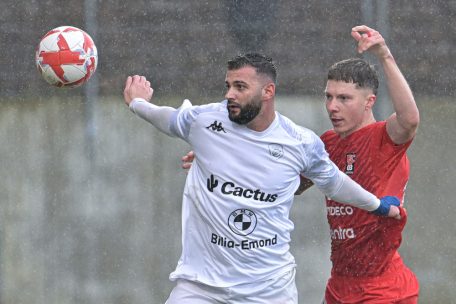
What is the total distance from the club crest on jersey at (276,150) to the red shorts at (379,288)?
808mm

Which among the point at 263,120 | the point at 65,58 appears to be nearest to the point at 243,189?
the point at 263,120

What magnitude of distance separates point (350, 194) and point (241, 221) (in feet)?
1.93

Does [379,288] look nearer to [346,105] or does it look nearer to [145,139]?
[346,105]

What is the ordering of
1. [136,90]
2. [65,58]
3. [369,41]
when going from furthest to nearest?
[65,58] < [136,90] < [369,41]

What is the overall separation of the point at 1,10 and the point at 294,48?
2399 millimetres

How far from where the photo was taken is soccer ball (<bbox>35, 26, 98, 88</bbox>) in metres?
6.32

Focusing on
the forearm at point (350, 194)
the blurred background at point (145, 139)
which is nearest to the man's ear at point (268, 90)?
the forearm at point (350, 194)

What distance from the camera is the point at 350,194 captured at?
5.14 meters

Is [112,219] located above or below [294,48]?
below

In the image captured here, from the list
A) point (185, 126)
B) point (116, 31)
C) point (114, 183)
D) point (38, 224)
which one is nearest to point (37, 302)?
point (38, 224)

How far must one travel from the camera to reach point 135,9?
8.30m

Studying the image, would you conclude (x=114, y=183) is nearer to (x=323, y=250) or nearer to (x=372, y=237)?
(x=323, y=250)

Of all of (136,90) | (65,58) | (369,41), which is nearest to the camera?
(369,41)

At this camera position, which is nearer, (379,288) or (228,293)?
(228,293)
